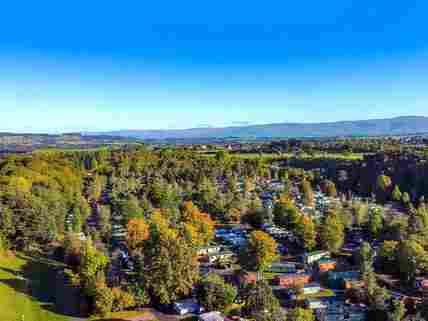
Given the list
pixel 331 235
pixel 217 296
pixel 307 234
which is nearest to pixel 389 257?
pixel 331 235

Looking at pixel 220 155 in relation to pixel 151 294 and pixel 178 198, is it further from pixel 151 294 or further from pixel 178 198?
pixel 151 294

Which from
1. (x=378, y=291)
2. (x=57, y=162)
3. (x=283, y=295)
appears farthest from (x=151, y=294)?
(x=57, y=162)

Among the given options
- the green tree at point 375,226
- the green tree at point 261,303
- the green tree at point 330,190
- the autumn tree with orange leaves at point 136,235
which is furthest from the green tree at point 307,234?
the green tree at point 330,190

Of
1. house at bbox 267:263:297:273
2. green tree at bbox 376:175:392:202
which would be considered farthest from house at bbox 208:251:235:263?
green tree at bbox 376:175:392:202

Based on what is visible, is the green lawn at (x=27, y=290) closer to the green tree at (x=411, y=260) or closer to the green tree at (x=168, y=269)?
the green tree at (x=168, y=269)

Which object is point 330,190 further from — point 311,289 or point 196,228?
point 311,289

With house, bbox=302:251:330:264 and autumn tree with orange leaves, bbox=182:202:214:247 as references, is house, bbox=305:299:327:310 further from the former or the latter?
autumn tree with orange leaves, bbox=182:202:214:247
